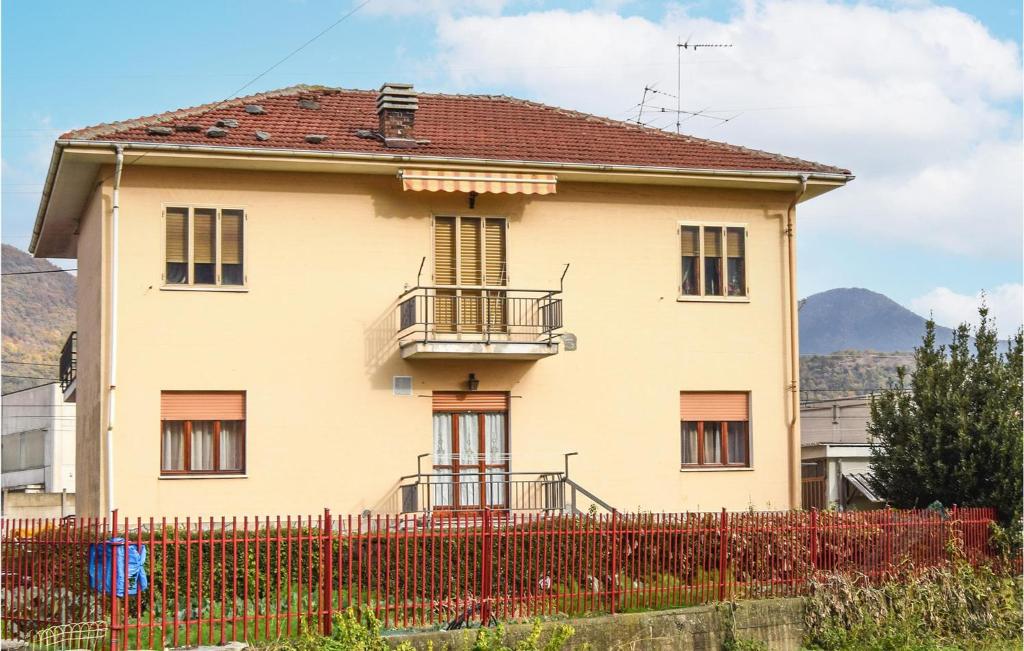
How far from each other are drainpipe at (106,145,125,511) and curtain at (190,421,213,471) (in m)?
1.30

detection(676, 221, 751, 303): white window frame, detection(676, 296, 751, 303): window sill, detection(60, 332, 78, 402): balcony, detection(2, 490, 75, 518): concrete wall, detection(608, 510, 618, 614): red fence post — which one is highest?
detection(676, 221, 751, 303): white window frame

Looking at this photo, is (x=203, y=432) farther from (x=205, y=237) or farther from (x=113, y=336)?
(x=205, y=237)

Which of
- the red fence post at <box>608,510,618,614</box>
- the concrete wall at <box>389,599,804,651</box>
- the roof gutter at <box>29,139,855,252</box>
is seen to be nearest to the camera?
the concrete wall at <box>389,599,804,651</box>

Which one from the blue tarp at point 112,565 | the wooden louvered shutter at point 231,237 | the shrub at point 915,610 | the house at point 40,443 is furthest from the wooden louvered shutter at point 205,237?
the house at point 40,443

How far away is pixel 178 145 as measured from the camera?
21.5 metres

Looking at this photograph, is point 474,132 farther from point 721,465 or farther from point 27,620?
point 27,620

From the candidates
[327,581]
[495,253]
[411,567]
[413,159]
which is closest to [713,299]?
[495,253]

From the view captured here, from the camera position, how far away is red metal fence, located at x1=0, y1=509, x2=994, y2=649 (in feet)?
48.4

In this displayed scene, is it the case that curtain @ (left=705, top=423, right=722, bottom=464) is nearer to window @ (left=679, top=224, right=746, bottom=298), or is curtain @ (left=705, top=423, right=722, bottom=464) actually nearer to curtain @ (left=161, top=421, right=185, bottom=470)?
window @ (left=679, top=224, right=746, bottom=298)

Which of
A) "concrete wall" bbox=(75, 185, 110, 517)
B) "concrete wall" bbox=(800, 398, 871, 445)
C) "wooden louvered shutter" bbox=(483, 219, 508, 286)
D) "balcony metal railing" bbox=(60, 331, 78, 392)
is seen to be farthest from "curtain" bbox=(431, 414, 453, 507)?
"concrete wall" bbox=(800, 398, 871, 445)

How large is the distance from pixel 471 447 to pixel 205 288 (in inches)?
206

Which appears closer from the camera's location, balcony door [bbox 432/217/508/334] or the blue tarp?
the blue tarp

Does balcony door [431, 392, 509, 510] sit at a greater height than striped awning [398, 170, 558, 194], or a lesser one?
lesser

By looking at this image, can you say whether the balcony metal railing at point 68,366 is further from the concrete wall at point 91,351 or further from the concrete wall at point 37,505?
the concrete wall at point 37,505
